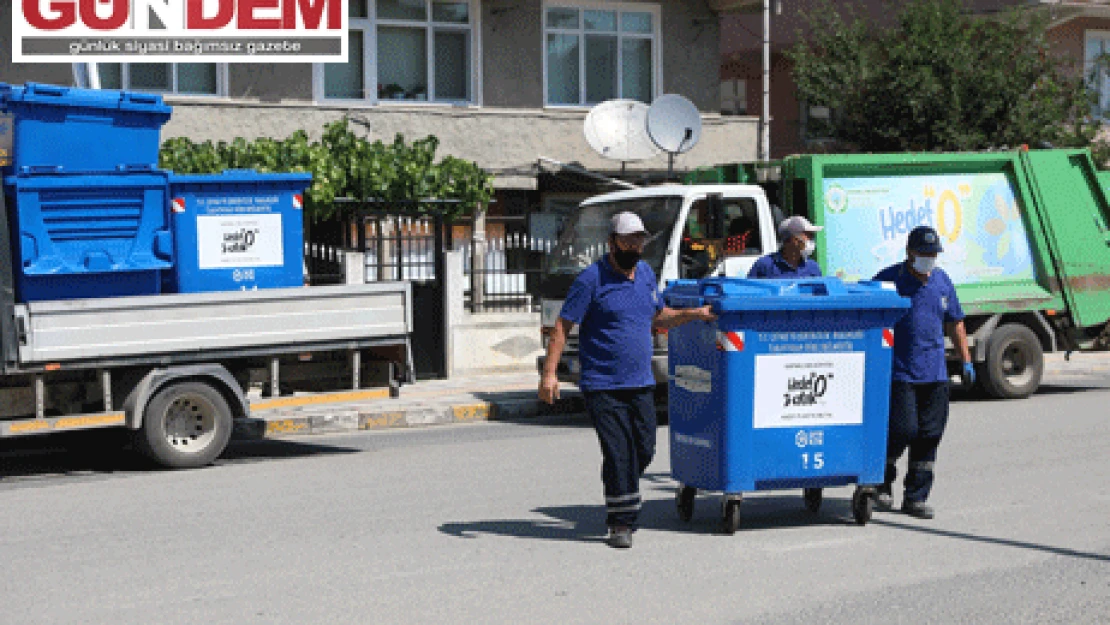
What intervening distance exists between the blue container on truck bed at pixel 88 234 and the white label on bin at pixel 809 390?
547 cm

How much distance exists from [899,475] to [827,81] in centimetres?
1497

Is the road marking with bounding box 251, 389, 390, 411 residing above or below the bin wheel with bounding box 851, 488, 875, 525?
above

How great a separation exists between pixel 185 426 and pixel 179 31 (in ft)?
28.2

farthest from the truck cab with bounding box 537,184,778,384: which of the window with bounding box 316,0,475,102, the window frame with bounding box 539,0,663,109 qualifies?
the window frame with bounding box 539,0,663,109

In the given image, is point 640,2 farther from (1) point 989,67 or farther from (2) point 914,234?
(2) point 914,234

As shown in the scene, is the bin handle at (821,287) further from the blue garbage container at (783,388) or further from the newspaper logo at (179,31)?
the newspaper logo at (179,31)

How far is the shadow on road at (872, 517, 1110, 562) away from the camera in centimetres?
810

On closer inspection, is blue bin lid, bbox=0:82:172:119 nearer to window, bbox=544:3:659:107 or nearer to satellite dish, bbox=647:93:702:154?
satellite dish, bbox=647:93:702:154

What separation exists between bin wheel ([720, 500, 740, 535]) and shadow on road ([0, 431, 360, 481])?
5203 mm

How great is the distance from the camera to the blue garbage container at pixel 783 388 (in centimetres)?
866

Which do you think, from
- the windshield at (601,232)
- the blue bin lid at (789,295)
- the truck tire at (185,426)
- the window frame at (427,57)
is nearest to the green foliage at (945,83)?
the window frame at (427,57)

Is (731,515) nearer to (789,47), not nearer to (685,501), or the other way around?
(685,501)

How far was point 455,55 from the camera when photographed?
2406cm

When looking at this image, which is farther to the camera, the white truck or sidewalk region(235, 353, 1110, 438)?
sidewalk region(235, 353, 1110, 438)
